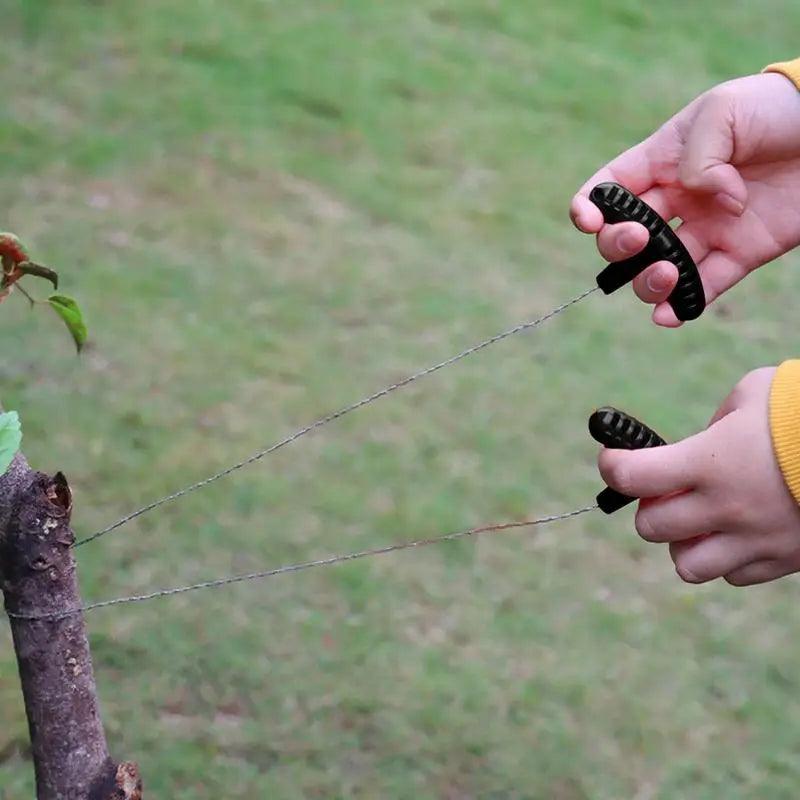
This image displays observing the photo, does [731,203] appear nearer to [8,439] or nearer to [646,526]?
[646,526]

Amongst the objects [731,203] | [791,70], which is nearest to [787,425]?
[731,203]

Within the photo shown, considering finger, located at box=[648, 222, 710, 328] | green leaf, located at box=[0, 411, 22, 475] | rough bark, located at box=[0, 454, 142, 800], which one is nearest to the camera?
green leaf, located at box=[0, 411, 22, 475]

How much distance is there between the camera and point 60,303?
1003 mm

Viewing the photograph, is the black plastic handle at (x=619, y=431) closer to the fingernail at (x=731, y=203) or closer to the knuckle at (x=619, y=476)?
the knuckle at (x=619, y=476)

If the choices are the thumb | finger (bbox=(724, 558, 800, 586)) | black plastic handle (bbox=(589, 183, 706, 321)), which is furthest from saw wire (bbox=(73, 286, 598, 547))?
finger (bbox=(724, 558, 800, 586))

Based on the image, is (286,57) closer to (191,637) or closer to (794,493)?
(191,637)

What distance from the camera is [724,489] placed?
0.98 meters

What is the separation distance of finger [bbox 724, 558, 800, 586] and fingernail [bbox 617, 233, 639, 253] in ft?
0.96

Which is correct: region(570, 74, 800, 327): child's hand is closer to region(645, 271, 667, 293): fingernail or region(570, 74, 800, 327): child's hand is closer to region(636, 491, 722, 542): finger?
region(645, 271, 667, 293): fingernail

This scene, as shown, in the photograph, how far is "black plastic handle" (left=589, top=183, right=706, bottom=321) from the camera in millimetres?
1067

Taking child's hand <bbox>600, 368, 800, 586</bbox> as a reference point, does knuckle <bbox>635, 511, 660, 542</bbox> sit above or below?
below

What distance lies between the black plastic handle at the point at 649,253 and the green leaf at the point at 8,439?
0.54 meters

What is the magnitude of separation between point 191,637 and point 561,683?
52 cm

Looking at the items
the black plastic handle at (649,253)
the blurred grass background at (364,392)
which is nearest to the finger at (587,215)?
the black plastic handle at (649,253)
